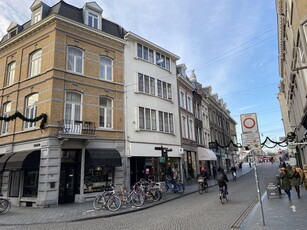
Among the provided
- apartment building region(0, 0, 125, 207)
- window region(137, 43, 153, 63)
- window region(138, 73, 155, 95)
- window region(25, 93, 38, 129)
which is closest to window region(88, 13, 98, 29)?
apartment building region(0, 0, 125, 207)

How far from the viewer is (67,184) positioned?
14492 millimetres

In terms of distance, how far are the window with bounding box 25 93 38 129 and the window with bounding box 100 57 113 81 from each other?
4.80 m

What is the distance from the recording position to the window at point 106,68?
59.2 feet

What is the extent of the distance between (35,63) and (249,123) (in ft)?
49.8

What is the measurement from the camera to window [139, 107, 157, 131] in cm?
1973

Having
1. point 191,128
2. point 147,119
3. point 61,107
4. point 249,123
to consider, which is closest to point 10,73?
point 61,107

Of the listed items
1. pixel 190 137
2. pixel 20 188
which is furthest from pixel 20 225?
pixel 190 137

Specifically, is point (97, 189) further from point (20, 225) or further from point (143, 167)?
point (20, 225)

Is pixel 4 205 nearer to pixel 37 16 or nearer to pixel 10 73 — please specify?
pixel 10 73

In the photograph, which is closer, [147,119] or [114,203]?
[114,203]

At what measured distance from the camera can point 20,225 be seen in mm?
9281

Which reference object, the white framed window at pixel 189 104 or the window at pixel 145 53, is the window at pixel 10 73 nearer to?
the window at pixel 145 53

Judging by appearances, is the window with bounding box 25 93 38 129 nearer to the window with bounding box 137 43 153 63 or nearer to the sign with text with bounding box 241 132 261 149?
the window with bounding box 137 43 153 63

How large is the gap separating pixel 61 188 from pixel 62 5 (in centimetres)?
1260
